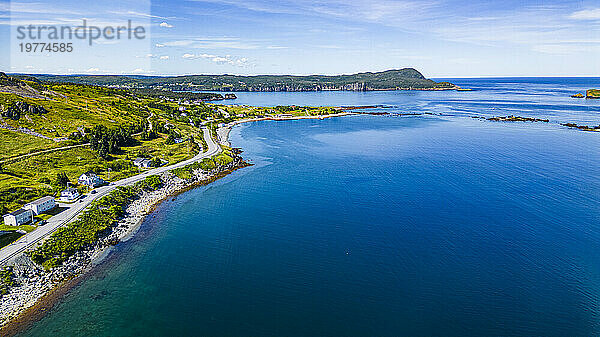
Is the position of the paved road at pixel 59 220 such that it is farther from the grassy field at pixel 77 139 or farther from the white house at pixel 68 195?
the grassy field at pixel 77 139

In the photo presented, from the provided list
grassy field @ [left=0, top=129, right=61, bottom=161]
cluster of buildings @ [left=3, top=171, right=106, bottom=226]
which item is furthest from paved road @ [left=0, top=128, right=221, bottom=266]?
grassy field @ [left=0, top=129, right=61, bottom=161]

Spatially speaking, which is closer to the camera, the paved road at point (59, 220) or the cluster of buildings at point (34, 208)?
the paved road at point (59, 220)

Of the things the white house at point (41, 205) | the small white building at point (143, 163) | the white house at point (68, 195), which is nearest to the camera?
the white house at point (41, 205)

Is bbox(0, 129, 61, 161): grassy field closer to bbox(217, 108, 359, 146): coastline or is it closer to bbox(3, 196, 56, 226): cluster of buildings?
bbox(3, 196, 56, 226): cluster of buildings

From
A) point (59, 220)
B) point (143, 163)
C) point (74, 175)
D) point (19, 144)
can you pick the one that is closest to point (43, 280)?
point (59, 220)

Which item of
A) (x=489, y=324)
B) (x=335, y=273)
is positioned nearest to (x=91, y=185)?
(x=335, y=273)

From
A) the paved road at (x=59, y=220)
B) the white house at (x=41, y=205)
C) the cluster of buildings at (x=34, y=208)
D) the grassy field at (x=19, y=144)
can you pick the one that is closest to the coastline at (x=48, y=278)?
the paved road at (x=59, y=220)
